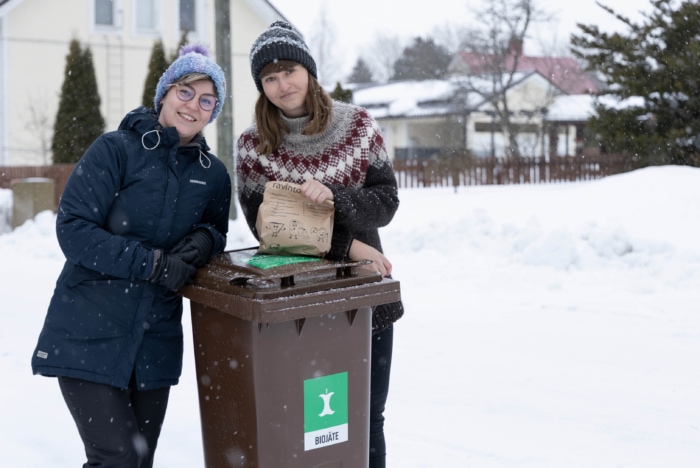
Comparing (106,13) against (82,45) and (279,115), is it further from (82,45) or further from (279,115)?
(279,115)

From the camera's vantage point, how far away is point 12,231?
41.5ft

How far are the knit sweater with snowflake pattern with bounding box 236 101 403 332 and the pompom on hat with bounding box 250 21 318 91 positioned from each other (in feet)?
0.71

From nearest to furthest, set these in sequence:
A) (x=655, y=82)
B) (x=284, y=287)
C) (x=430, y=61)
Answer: (x=284, y=287) → (x=655, y=82) → (x=430, y=61)

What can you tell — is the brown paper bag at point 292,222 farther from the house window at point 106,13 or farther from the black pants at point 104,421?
the house window at point 106,13

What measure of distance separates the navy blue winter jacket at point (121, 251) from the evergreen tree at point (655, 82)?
1314cm

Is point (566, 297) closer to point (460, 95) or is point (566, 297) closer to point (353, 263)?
point (353, 263)

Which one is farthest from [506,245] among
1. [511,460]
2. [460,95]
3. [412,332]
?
[460,95]

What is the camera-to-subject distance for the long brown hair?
2.94 m

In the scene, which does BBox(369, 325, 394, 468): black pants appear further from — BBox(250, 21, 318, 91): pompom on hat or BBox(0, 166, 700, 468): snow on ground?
BBox(250, 21, 318, 91): pompom on hat

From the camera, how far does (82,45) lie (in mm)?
21312

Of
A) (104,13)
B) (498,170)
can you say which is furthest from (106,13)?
(498,170)

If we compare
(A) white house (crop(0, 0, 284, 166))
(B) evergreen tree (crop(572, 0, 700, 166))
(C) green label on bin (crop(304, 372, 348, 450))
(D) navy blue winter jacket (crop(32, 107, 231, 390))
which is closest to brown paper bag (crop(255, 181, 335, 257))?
(D) navy blue winter jacket (crop(32, 107, 231, 390))

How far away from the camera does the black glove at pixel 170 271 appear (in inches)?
105

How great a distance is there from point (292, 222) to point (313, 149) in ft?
1.00
